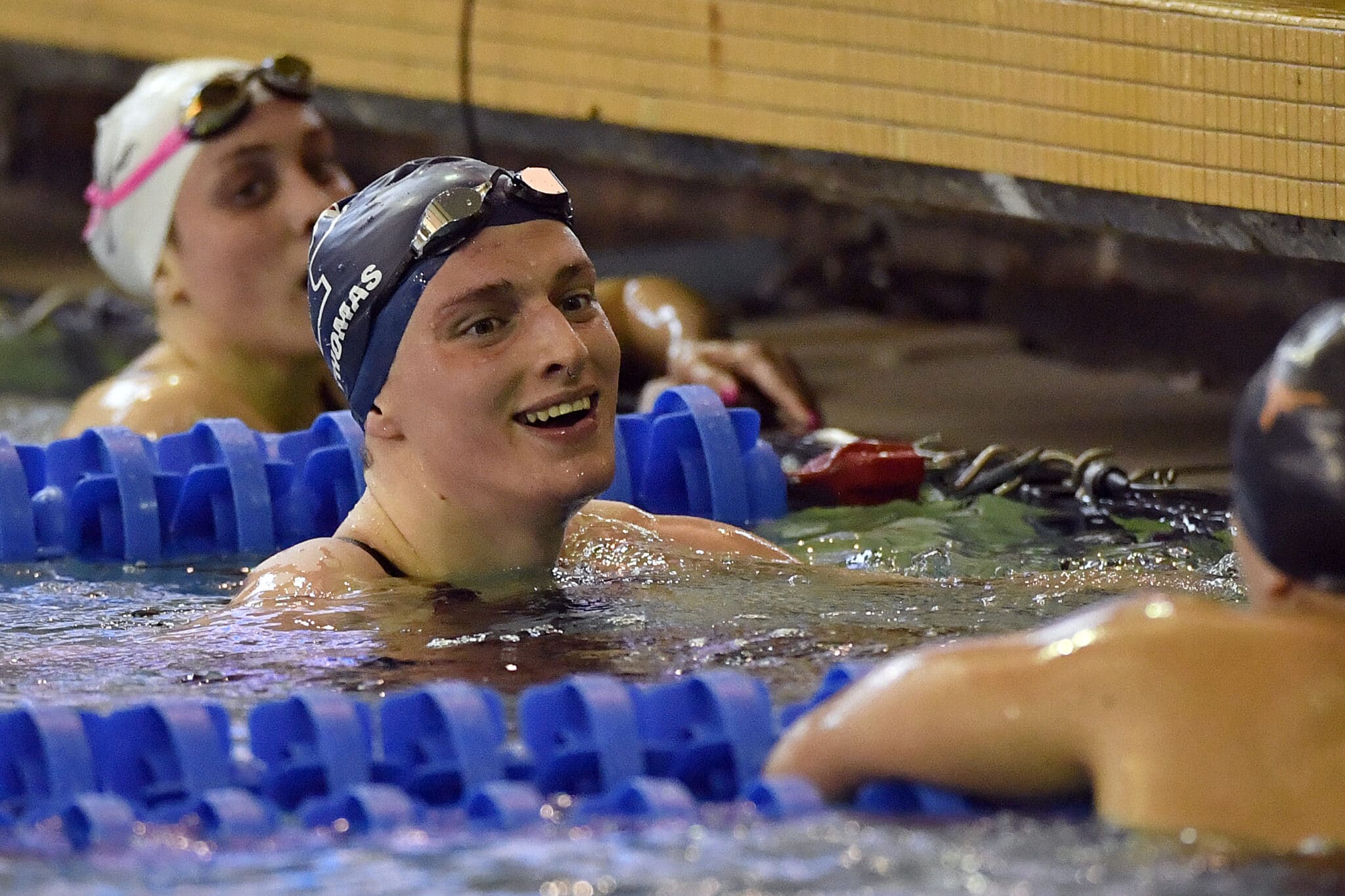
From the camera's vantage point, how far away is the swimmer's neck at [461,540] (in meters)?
3.65

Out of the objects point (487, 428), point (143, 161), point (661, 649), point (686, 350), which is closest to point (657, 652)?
point (661, 649)

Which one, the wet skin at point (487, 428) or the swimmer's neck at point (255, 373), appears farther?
the swimmer's neck at point (255, 373)

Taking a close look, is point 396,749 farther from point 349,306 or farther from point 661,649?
point 349,306

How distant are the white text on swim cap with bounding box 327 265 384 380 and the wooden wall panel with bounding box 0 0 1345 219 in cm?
177

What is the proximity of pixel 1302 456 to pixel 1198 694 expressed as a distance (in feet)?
0.95

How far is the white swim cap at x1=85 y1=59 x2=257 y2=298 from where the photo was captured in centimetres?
520

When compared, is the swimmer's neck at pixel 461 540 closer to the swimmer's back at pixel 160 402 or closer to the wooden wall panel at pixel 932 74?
the swimmer's back at pixel 160 402

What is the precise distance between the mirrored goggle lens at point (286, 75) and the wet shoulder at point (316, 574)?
1815 millimetres

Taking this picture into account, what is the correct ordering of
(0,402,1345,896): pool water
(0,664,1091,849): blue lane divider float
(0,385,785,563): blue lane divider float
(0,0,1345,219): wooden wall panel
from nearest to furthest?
(0,402,1345,896): pool water → (0,664,1091,849): blue lane divider float → (0,0,1345,219): wooden wall panel → (0,385,785,563): blue lane divider float

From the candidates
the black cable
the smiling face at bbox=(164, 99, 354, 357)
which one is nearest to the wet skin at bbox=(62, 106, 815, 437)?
the smiling face at bbox=(164, 99, 354, 357)

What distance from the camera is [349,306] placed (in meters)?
3.66

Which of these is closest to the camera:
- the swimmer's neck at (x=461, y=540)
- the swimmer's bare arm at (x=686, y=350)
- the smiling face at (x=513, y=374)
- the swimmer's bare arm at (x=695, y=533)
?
the smiling face at (x=513, y=374)

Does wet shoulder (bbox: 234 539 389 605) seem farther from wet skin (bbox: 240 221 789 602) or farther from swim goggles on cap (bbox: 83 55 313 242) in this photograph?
swim goggles on cap (bbox: 83 55 313 242)

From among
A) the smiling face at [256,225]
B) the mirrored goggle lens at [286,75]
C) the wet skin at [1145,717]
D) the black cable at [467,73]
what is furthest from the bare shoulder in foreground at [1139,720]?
the black cable at [467,73]
